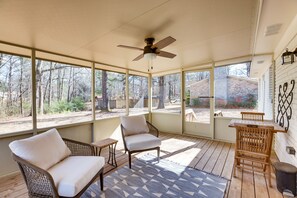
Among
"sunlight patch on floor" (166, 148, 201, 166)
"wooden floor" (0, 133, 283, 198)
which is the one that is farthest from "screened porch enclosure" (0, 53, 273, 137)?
"sunlight patch on floor" (166, 148, 201, 166)

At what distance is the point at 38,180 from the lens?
61.7 inches

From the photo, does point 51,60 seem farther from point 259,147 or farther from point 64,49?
point 259,147

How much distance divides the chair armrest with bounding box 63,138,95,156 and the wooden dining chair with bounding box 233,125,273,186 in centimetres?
245

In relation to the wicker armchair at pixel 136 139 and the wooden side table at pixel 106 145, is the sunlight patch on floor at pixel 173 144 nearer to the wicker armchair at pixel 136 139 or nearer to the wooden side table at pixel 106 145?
the wicker armchair at pixel 136 139

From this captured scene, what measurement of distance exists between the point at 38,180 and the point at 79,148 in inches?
→ 31.5

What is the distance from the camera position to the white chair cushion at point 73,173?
153cm

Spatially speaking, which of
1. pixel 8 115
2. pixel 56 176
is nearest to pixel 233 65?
pixel 56 176

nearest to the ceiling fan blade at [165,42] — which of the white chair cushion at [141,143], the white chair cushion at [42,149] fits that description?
the white chair cushion at [141,143]

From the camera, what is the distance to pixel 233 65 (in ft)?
13.9

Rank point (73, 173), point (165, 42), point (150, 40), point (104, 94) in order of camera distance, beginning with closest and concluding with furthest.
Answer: point (73, 173) < point (165, 42) < point (150, 40) < point (104, 94)

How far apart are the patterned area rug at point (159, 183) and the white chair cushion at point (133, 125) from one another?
2.55ft

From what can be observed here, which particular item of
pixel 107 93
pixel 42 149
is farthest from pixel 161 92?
pixel 42 149

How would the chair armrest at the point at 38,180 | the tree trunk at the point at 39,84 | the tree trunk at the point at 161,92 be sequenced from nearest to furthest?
the chair armrest at the point at 38,180
the tree trunk at the point at 39,84
the tree trunk at the point at 161,92

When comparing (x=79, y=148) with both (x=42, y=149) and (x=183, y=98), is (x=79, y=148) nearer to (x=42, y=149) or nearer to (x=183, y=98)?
(x=42, y=149)
